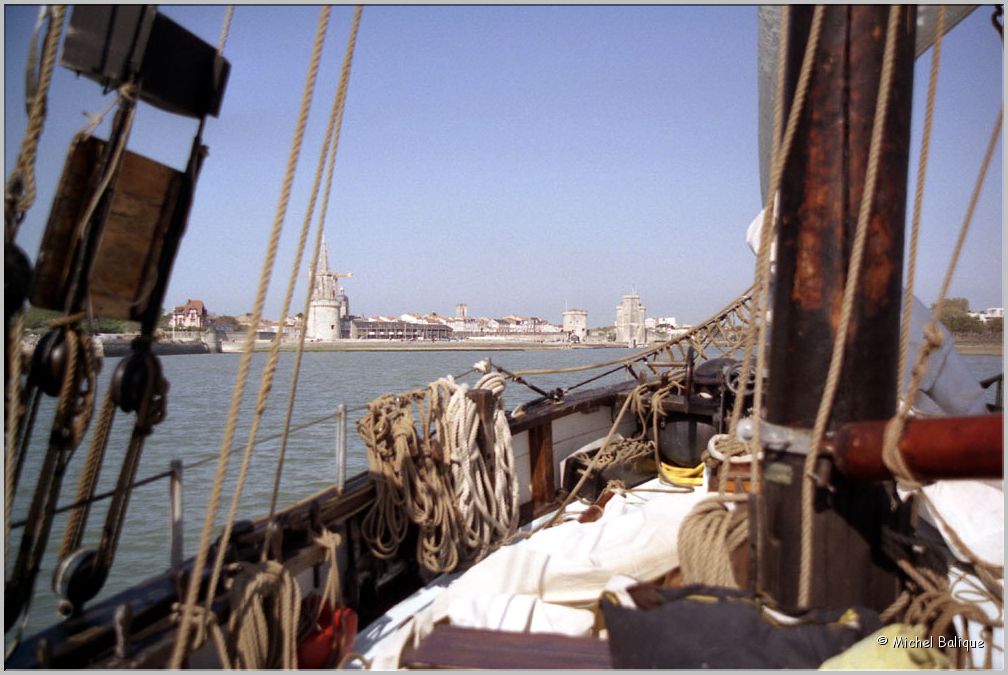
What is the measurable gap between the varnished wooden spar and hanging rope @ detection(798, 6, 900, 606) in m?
0.09

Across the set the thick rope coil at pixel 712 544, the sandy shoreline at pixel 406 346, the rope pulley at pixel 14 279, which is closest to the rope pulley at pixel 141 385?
the rope pulley at pixel 14 279

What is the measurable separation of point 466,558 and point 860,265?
2565 millimetres

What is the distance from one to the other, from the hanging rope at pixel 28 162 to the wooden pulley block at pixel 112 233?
0.72 feet

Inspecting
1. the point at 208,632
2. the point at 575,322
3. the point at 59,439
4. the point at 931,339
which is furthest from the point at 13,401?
the point at 575,322

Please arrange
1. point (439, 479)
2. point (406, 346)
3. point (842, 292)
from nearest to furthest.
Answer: point (842, 292)
point (439, 479)
point (406, 346)

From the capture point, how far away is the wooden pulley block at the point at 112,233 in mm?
2088

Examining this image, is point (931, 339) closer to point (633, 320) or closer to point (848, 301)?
point (848, 301)

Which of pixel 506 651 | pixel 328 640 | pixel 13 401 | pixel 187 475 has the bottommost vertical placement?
pixel 187 475

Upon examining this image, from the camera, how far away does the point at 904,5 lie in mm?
1702

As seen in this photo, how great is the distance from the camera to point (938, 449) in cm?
146

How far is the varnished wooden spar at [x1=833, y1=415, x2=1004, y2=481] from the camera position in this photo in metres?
1.41

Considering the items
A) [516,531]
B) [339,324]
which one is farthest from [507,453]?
[339,324]

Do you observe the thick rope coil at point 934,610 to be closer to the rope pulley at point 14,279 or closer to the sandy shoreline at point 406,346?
the rope pulley at point 14,279

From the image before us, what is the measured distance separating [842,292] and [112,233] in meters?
2.30
